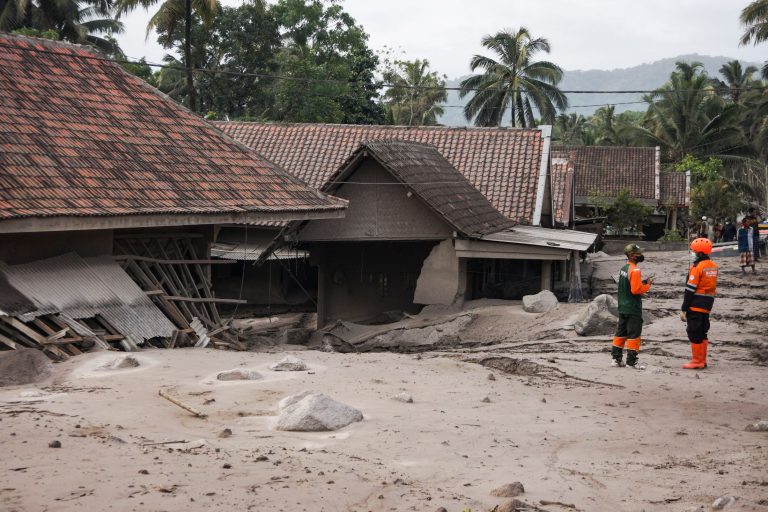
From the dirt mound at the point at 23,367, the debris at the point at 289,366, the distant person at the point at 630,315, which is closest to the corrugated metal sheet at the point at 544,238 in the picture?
the distant person at the point at 630,315

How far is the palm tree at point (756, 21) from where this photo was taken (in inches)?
1476

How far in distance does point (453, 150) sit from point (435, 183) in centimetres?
574

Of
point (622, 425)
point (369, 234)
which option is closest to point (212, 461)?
point (622, 425)

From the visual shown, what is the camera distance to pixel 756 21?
130 ft

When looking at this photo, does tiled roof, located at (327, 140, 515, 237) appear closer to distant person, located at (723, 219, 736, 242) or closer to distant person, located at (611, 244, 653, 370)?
distant person, located at (611, 244, 653, 370)

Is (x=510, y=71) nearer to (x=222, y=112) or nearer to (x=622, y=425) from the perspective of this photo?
(x=222, y=112)

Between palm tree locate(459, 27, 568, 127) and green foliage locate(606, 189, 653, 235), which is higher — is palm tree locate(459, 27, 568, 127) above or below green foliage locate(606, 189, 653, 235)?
above

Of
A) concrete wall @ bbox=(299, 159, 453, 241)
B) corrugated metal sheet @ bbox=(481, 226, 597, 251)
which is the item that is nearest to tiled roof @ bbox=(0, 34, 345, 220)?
concrete wall @ bbox=(299, 159, 453, 241)

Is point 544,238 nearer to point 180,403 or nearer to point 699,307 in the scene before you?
point 699,307

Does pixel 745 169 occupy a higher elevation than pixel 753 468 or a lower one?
higher

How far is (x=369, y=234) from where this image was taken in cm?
2023

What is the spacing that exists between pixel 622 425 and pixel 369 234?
1156cm

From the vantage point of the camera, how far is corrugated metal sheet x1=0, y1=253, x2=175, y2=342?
12336 mm

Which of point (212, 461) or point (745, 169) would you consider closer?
point (212, 461)
